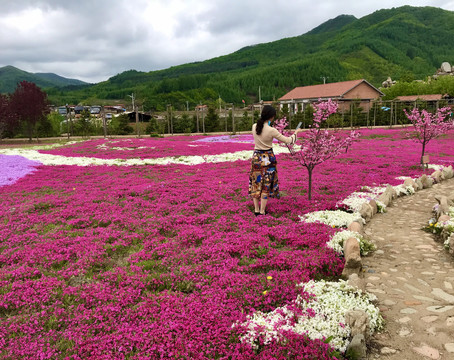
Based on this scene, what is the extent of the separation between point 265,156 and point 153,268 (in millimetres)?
3857

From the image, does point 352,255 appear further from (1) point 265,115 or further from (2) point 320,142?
(2) point 320,142

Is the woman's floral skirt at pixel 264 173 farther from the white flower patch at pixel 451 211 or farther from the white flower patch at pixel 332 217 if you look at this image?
the white flower patch at pixel 451 211

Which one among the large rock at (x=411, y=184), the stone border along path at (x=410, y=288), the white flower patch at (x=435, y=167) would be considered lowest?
the stone border along path at (x=410, y=288)

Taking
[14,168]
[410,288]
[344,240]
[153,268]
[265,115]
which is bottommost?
[410,288]

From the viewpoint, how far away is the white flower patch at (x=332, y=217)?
7.68 metres

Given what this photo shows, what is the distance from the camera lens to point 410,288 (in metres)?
5.11

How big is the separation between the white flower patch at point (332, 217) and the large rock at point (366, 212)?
0.22 metres

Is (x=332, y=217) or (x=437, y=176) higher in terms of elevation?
(x=437, y=176)

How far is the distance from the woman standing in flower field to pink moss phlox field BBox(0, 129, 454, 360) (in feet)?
2.62

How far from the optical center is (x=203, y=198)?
1019 cm

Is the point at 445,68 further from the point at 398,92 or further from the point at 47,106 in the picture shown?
the point at 47,106

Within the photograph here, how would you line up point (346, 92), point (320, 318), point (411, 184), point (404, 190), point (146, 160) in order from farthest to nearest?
point (346, 92) < point (146, 160) < point (411, 184) < point (404, 190) < point (320, 318)

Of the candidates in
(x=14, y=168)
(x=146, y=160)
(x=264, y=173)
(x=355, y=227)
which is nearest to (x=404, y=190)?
(x=355, y=227)

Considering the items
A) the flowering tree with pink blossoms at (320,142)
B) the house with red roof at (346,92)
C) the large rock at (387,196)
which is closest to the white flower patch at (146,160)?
the flowering tree with pink blossoms at (320,142)
